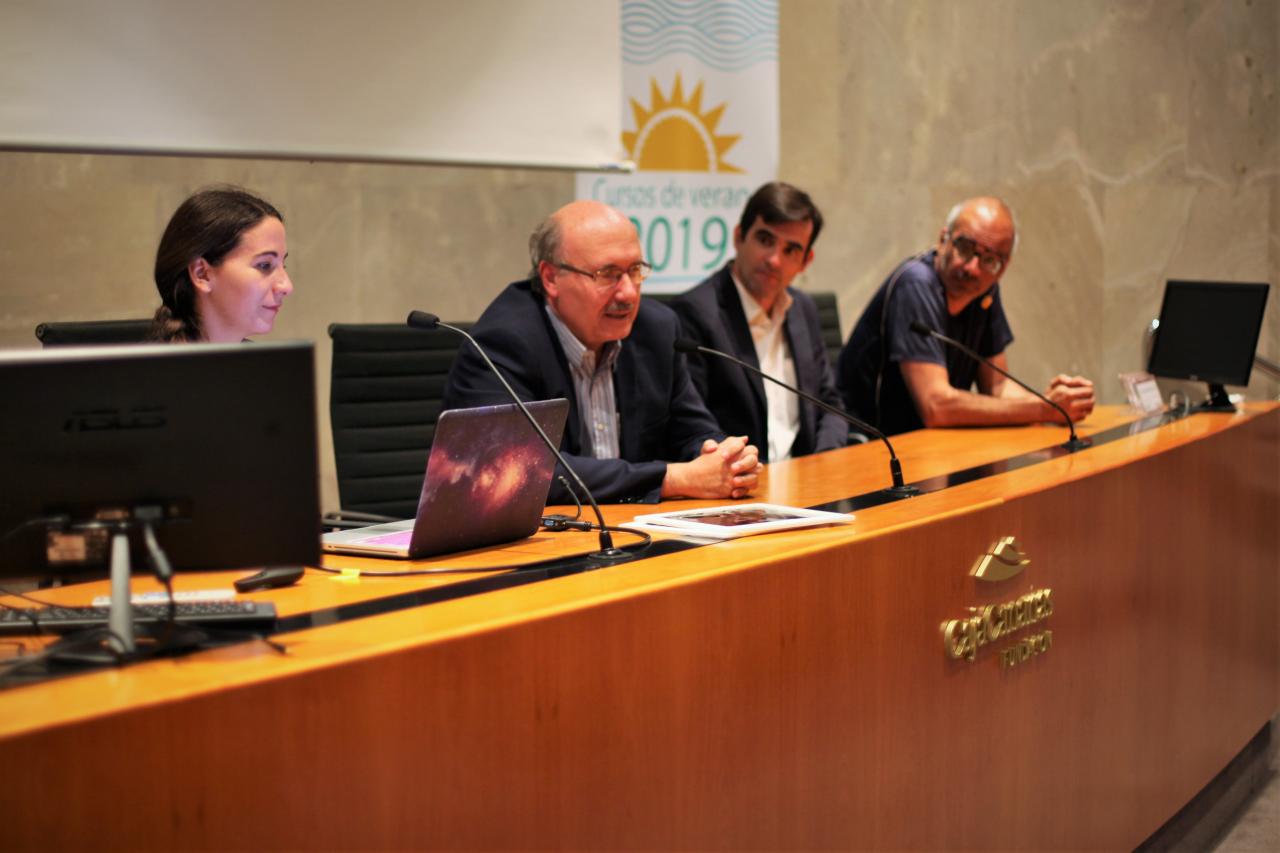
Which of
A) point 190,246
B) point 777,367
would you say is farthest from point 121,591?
point 777,367

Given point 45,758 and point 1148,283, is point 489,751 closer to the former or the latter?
point 45,758

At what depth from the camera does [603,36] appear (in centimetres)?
408

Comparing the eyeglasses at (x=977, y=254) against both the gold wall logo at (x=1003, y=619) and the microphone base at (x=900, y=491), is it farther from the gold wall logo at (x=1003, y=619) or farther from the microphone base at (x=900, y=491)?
the gold wall logo at (x=1003, y=619)

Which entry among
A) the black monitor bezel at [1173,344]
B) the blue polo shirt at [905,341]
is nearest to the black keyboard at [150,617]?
the blue polo shirt at [905,341]

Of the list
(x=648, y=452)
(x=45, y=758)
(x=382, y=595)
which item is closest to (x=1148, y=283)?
(x=648, y=452)

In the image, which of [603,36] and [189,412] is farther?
[603,36]

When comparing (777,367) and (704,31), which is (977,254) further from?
(704,31)

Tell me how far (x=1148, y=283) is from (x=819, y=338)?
3.38 m

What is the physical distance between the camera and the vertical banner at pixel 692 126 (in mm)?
4410

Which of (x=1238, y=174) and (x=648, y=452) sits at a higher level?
(x=1238, y=174)

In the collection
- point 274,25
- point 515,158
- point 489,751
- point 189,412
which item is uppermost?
point 274,25

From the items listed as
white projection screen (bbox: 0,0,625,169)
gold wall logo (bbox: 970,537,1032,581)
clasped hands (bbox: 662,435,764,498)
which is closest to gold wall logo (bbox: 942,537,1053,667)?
gold wall logo (bbox: 970,537,1032,581)

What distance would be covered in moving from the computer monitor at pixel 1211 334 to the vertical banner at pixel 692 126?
1476 mm

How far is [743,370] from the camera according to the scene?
3.36m
